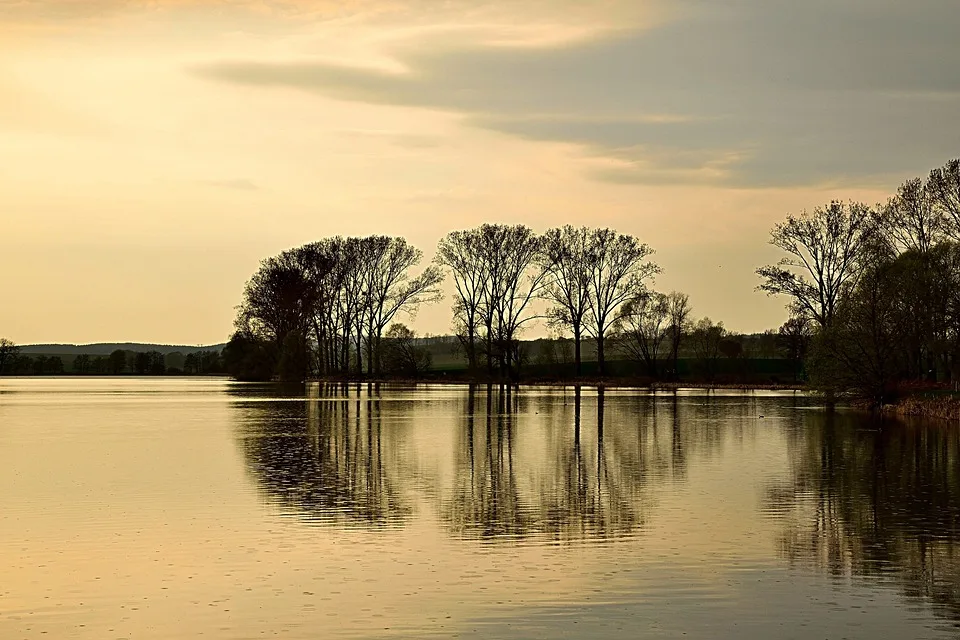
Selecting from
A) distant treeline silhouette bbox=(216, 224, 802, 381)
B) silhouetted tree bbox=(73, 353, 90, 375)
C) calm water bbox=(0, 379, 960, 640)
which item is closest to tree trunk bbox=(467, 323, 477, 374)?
distant treeline silhouette bbox=(216, 224, 802, 381)

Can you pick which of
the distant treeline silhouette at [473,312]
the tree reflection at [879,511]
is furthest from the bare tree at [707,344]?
the tree reflection at [879,511]

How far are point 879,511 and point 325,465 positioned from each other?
13831 mm

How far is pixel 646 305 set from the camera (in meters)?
110

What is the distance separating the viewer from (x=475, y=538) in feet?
56.3

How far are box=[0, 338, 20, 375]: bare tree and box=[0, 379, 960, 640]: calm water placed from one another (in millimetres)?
137410

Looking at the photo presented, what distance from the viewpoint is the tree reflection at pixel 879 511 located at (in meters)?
14.8

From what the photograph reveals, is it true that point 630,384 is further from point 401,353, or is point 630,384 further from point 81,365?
point 81,365

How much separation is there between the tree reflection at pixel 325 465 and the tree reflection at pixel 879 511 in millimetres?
7196

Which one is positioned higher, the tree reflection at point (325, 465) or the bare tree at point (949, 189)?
the bare tree at point (949, 189)

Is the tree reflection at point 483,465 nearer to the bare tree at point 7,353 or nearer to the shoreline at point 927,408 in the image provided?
the shoreline at point 927,408

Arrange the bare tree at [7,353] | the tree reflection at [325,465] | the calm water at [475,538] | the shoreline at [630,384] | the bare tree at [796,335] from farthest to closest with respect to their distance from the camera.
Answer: the bare tree at [7,353] < the shoreline at [630,384] < the bare tree at [796,335] < the tree reflection at [325,465] < the calm water at [475,538]

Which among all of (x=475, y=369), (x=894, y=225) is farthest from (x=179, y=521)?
(x=475, y=369)

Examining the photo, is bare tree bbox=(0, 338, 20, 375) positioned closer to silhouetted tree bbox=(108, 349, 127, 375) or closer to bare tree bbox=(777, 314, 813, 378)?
silhouetted tree bbox=(108, 349, 127, 375)

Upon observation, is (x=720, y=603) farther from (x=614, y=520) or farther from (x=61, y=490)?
(x=61, y=490)
